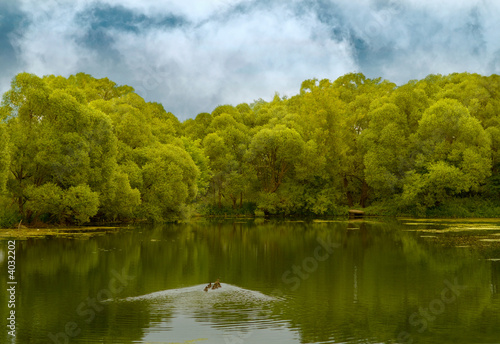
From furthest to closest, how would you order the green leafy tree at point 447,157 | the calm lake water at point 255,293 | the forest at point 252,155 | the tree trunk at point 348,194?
the tree trunk at point 348,194
the green leafy tree at point 447,157
the forest at point 252,155
the calm lake water at point 255,293

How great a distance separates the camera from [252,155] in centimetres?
8469

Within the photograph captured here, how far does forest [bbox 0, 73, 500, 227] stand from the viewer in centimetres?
5094

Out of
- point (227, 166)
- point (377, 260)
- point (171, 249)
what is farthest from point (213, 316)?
point (227, 166)

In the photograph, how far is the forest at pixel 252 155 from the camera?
50938 mm

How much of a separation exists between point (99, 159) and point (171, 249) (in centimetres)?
2064

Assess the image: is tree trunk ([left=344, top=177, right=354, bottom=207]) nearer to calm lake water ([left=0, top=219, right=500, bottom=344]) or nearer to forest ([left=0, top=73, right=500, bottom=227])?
forest ([left=0, top=73, right=500, bottom=227])

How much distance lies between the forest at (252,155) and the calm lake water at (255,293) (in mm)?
13934

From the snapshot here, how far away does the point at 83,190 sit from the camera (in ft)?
162

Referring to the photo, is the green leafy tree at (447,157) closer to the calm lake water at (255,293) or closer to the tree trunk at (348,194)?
the tree trunk at (348,194)

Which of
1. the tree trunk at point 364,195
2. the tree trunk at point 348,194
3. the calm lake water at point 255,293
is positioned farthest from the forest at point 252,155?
the calm lake water at point 255,293

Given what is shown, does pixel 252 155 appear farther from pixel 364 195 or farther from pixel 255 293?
pixel 255 293

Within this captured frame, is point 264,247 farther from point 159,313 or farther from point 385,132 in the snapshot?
point 385,132

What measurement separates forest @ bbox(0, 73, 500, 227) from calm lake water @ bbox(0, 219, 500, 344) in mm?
13934

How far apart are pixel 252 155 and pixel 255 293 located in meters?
64.1
